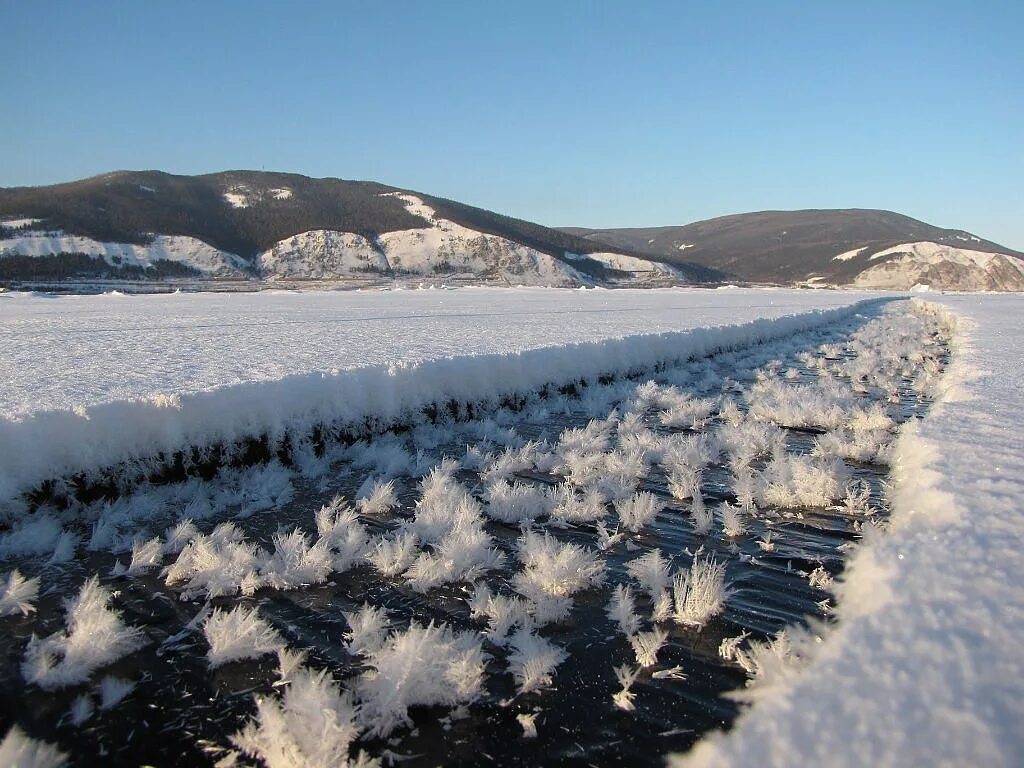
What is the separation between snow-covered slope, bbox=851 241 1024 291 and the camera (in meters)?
125

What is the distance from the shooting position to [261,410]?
640cm

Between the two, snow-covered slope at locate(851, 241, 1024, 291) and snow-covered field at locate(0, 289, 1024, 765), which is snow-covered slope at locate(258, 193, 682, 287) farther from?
snow-covered field at locate(0, 289, 1024, 765)

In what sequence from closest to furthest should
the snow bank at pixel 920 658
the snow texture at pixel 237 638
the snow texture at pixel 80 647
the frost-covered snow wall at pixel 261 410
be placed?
the snow bank at pixel 920 658 < the snow texture at pixel 80 647 < the snow texture at pixel 237 638 < the frost-covered snow wall at pixel 261 410

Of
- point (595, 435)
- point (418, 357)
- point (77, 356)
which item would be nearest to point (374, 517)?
point (595, 435)

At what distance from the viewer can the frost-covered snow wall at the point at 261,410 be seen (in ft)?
15.9

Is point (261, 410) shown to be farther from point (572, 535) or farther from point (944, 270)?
point (944, 270)

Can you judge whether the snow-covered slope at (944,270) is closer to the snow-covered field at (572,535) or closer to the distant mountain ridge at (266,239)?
the distant mountain ridge at (266,239)

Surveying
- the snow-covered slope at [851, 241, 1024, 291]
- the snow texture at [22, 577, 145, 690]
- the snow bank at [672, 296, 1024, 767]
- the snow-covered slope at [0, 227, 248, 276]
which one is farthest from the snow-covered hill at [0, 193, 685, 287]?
the snow texture at [22, 577, 145, 690]

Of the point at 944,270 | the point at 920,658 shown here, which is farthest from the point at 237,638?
the point at 944,270

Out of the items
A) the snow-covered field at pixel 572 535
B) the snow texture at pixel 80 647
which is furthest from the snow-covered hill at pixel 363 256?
the snow texture at pixel 80 647

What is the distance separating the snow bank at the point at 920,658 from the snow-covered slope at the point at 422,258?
102m

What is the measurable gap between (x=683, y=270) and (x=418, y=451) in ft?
494

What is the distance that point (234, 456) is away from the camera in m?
5.96

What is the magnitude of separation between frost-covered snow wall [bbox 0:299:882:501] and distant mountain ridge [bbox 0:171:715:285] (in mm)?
95579
